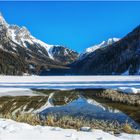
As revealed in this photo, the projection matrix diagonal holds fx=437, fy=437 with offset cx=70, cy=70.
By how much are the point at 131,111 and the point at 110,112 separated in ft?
5.44

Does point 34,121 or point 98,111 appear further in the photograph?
point 98,111

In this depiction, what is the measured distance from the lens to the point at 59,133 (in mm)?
15328

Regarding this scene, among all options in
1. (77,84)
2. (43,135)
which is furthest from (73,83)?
(43,135)

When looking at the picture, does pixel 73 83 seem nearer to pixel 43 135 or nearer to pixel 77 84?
pixel 77 84

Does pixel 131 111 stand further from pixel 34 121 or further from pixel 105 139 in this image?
pixel 105 139

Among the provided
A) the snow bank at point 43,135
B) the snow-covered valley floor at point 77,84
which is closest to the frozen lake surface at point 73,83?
the snow-covered valley floor at point 77,84

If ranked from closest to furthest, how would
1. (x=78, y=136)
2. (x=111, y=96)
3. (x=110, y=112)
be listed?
(x=78, y=136)
(x=110, y=112)
(x=111, y=96)

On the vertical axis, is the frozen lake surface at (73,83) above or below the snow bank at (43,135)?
above

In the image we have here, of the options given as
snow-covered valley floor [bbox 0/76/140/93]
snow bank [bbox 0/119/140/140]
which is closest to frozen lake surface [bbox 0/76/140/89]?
snow-covered valley floor [bbox 0/76/140/93]

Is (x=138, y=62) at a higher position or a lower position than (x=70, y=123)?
higher

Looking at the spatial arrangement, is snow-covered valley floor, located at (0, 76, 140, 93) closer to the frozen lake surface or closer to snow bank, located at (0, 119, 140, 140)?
the frozen lake surface

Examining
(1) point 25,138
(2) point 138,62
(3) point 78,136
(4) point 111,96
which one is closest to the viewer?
(1) point 25,138

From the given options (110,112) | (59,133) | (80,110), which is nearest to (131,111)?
(110,112)

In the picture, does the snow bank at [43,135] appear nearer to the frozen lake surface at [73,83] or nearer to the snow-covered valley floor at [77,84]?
the snow-covered valley floor at [77,84]
